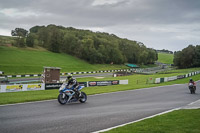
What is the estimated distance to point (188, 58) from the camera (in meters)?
97.2

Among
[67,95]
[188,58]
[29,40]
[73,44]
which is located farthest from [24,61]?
[188,58]

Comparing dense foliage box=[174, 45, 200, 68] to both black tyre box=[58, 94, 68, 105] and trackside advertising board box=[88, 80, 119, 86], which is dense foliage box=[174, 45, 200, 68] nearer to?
trackside advertising board box=[88, 80, 119, 86]

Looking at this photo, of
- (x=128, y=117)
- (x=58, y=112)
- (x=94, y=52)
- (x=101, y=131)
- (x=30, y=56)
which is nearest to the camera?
(x=101, y=131)

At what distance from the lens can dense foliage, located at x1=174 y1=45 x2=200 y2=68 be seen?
97.5 meters

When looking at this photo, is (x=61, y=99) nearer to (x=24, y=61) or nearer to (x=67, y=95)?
(x=67, y=95)

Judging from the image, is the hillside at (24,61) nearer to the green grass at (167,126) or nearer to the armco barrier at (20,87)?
Answer: the armco barrier at (20,87)

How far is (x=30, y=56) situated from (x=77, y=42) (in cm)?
2659

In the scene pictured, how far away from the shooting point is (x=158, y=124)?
8711 mm

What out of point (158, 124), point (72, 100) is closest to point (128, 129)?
point (158, 124)

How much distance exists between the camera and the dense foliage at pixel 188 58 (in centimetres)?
9753

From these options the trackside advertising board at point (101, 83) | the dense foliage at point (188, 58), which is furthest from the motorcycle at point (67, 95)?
the dense foliage at point (188, 58)

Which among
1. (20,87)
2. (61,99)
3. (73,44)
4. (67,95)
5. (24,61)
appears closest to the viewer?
(61,99)

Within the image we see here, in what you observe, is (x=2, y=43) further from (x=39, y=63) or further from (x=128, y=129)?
(x=128, y=129)

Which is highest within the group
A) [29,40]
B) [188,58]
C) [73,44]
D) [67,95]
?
[29,40]
